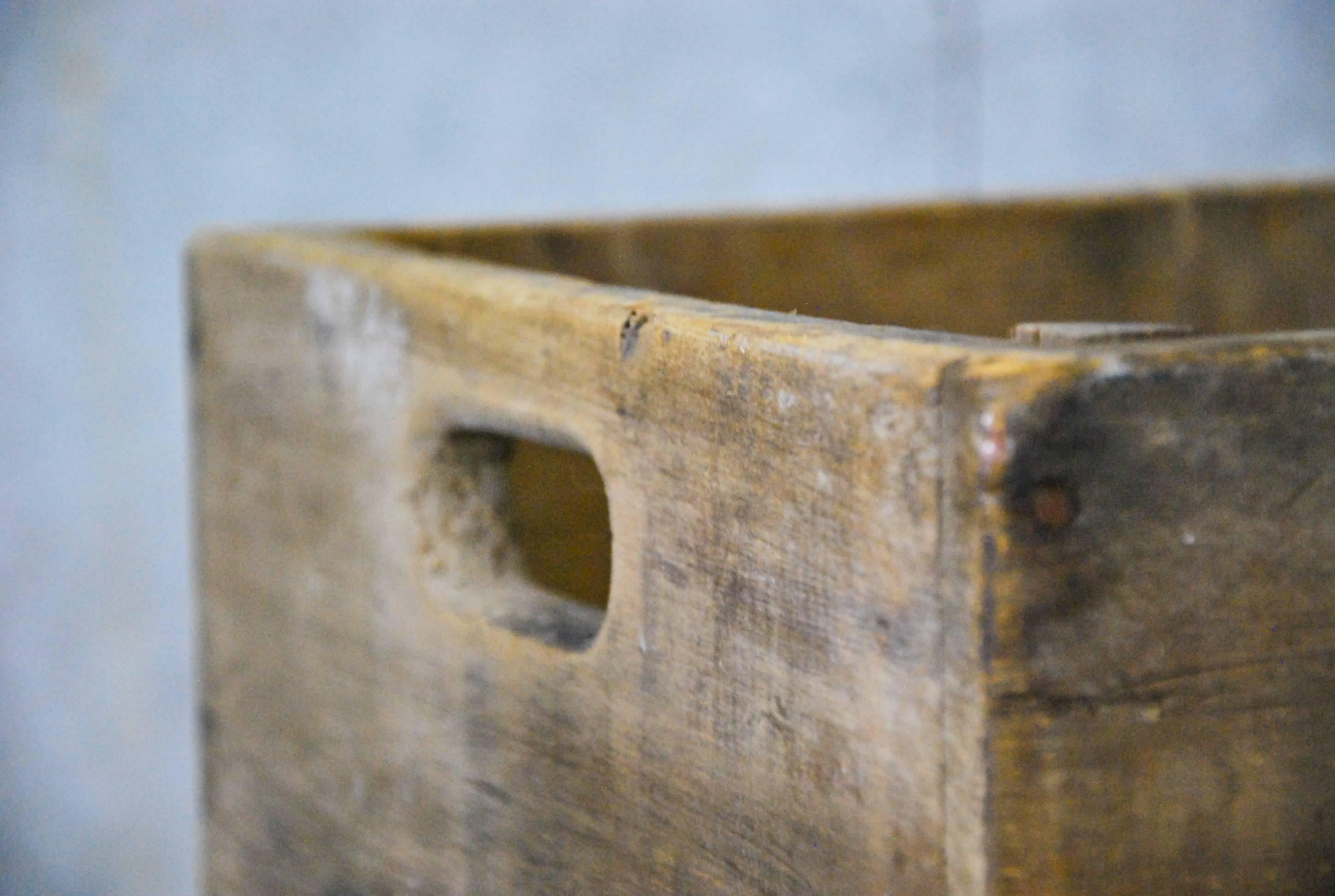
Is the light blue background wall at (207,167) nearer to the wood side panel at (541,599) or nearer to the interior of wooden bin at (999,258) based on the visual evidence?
the interior of wooden bin at (999,258)

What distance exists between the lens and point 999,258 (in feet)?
3.94

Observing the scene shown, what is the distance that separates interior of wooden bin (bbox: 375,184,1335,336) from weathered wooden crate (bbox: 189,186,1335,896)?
0.78 feet

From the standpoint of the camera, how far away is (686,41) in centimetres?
185

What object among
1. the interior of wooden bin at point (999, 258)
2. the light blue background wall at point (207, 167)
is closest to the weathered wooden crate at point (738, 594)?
the interior of wooden bin at point (999, 258)

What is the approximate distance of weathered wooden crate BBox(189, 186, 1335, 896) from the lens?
343 mm

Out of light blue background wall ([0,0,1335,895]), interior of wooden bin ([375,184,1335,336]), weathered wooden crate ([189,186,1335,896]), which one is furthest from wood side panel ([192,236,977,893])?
light blue background wall ([0,0,1335,895])

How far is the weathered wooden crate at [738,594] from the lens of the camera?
1.13 feet

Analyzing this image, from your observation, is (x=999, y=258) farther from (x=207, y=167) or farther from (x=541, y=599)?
(x=207, y=167)

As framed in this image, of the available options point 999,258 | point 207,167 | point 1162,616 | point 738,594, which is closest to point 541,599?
point 738,594

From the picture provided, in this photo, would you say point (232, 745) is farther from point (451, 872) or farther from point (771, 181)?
point (771, 181)

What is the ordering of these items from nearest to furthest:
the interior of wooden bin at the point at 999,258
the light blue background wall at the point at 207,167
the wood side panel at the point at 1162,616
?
1. the wood side panel at the point at 1162,616
2. the interior of wooden bin at the point at 999,258
3. the light blue background wall at the point at 207,167

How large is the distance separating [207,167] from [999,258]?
3.14 feet

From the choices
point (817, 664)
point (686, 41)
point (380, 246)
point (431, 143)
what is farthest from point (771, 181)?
point (817, 664)

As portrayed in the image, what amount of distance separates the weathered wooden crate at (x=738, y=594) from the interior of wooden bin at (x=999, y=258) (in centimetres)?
24
